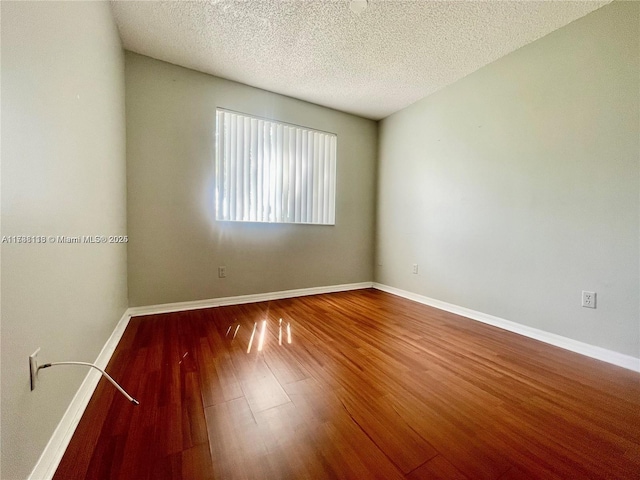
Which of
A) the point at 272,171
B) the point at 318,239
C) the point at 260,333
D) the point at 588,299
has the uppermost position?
the point at 272,171

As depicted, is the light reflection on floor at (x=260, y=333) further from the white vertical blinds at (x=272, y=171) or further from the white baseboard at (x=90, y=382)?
the white vertical blinds at (x=272, y=171)

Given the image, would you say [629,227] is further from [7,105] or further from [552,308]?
[7,105]

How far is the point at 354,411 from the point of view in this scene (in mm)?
1131

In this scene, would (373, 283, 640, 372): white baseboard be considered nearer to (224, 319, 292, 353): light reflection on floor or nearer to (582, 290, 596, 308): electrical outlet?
(582, 290, 596, 308): electrical outlet

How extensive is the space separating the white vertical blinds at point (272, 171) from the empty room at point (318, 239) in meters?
0.03

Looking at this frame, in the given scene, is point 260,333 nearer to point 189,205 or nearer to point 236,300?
point 236,300

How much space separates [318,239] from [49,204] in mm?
2638

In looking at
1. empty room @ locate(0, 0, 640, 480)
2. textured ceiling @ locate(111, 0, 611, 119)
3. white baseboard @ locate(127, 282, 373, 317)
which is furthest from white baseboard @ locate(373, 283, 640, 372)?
textured ceiling @ locate(111, 0, 611, 119)

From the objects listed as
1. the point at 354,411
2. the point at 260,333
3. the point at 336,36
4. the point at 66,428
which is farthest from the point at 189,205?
the point at 354,411

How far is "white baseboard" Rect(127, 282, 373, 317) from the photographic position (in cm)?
238

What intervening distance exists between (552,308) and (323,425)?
2119 mm

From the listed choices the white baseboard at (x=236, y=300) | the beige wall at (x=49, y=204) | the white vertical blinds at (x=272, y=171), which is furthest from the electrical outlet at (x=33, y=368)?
the white vertical blinds at (x=272, y=171)

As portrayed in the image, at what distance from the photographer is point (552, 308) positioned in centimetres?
196

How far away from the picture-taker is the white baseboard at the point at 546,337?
1.61m
